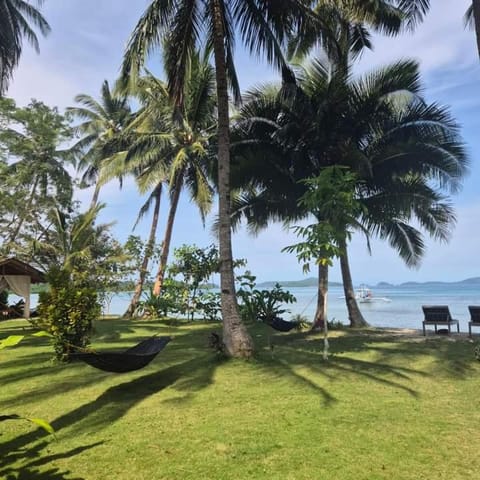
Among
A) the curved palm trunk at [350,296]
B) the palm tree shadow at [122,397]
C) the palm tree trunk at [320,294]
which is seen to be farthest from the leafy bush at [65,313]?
the curved palm trunk at [350,296]

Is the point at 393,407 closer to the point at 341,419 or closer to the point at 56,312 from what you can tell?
the point at 341,419

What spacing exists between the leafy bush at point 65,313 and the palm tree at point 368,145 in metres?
5.68

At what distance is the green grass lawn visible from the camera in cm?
313

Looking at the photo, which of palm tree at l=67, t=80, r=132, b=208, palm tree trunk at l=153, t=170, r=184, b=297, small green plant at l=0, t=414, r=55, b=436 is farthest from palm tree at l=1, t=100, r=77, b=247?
small green plant at l=0, t=414, r=55, b=436

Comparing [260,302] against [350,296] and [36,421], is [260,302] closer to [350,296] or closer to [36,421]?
[350,296]

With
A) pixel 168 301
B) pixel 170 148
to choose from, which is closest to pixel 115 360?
pixel 168 301

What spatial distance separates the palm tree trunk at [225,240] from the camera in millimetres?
6961

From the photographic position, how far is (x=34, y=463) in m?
3.21

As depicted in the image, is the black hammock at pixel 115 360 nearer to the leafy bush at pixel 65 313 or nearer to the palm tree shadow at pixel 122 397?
the palm tree shadow at pixel 122 397

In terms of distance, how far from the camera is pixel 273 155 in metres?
11.8

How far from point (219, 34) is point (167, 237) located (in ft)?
31.9

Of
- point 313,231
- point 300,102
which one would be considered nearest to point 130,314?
point 300,102

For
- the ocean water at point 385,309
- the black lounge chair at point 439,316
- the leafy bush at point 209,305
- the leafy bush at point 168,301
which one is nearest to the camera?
the black lounge chair at point 439,316

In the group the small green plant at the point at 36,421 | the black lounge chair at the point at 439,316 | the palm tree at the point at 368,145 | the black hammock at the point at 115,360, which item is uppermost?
the palm tree at the point at 368,145
